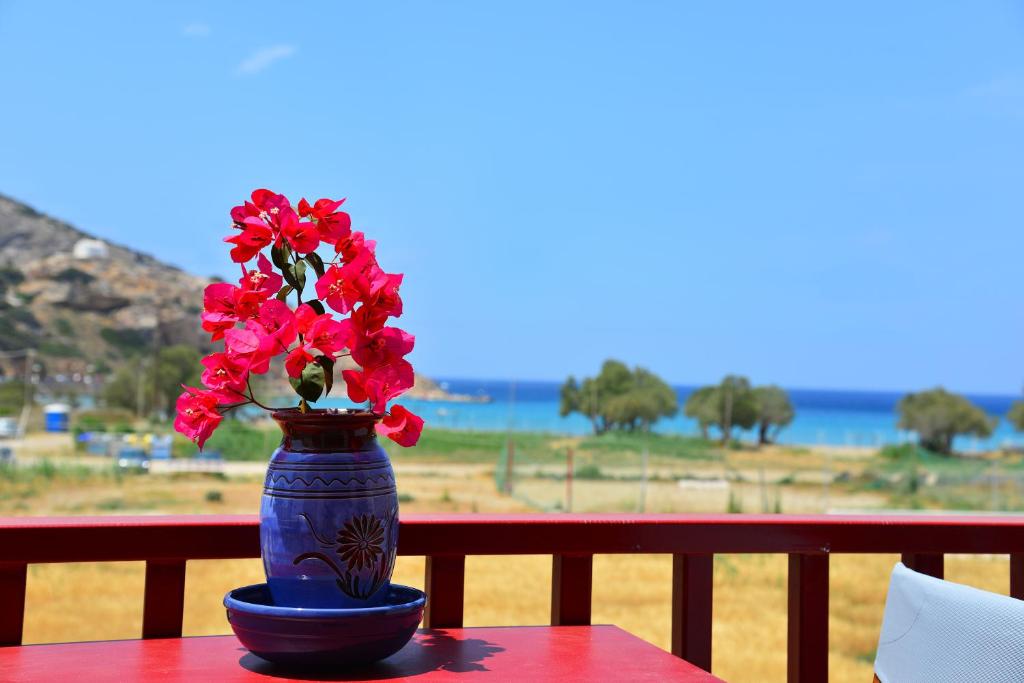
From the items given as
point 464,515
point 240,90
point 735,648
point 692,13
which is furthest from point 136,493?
point 240,90

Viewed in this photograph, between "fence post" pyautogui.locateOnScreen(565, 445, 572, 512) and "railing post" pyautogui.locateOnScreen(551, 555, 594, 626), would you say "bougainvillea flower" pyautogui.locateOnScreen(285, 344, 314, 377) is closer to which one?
"railing post" pyautogui.locateOnScreen(551, 555, 594, 626)

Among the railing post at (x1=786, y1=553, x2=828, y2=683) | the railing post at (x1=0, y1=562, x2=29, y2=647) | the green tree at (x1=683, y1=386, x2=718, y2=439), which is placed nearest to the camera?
the railing post at (x1=0, y1=562, x2=29, y2=647)

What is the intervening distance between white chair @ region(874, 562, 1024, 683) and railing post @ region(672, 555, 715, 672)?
1.14 ft

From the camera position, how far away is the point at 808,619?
4.61 feet

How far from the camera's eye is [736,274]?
246ft

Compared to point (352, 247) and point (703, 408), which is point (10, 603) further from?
point (703, 408)

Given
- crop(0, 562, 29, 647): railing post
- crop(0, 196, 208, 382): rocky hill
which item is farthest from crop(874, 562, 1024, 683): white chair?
crop(0, 196, 208, 382): rocky hill

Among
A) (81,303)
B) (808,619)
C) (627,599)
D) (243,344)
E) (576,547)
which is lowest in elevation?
(627,599)

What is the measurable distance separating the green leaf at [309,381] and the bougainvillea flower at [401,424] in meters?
0.08

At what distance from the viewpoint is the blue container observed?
33844mm

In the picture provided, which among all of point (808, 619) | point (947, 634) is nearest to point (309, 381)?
point (947, 634)

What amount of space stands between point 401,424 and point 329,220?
0.23 metres

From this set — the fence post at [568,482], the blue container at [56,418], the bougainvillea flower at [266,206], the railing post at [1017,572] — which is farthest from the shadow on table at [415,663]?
the blue container at [56,418]

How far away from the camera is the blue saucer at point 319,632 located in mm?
963
